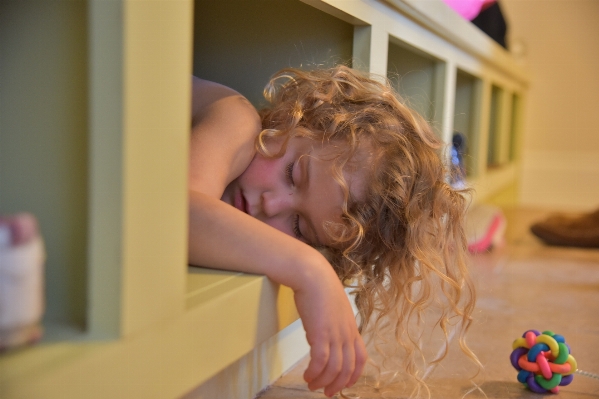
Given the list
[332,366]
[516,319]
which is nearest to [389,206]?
[332,366]

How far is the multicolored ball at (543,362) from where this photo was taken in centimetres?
78

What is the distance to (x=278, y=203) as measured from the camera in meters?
0.80

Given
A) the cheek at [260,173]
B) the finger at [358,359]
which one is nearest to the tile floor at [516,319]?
the finger at [358,359]

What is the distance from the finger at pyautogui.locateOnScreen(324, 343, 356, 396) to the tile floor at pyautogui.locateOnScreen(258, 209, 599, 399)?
166 millimetres

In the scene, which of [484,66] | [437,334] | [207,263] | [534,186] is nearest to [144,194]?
[207,263]

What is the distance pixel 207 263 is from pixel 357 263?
11.2 inches

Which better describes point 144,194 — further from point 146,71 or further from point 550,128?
point 550,128

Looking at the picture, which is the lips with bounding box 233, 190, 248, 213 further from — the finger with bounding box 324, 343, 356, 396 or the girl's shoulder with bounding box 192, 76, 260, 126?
the finger with bounding box 324, 343, 356, 396

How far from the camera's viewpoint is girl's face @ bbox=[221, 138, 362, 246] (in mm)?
789

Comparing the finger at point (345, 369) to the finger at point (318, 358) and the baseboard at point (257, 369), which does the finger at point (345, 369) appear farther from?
the baseboard at point (257, 369)

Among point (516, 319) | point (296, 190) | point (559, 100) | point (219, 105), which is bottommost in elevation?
point (516, 319)

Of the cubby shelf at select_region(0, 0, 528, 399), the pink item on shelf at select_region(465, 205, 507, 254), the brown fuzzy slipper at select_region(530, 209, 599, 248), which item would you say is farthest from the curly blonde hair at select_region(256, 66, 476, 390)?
the brown fuzzy slipper at select_region(530, 209, 599, 248)

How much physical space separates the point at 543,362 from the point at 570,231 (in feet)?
4.18

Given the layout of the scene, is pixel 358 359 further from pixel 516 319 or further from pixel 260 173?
pixel 516 319
